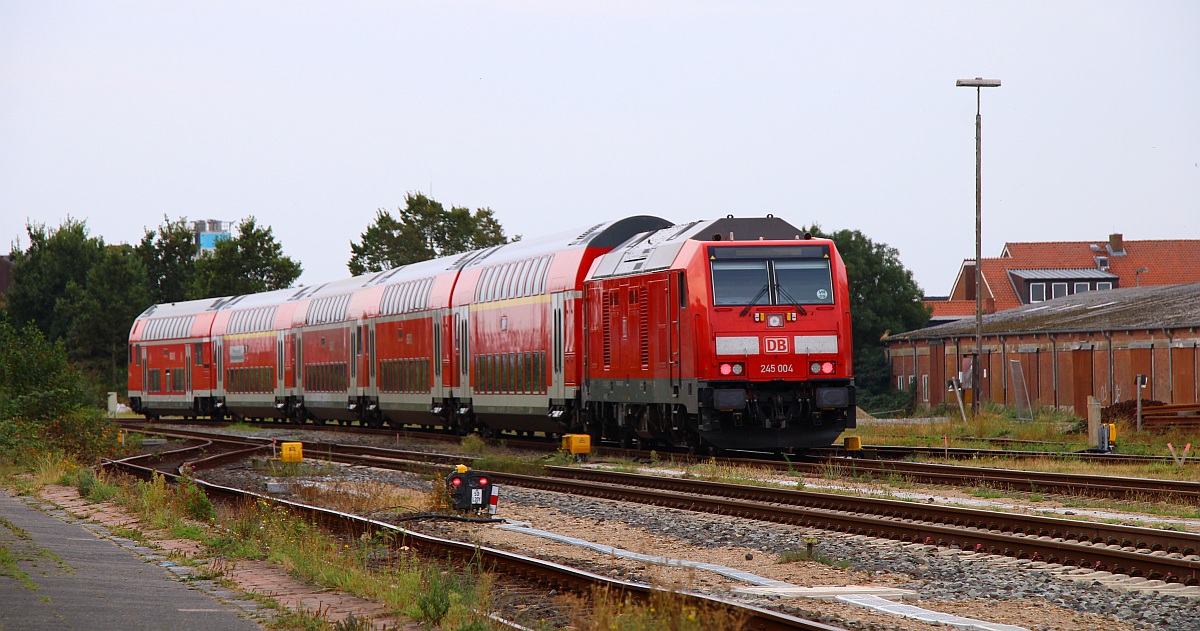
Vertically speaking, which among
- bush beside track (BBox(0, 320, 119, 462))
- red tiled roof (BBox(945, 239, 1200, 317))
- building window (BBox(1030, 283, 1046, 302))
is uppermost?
red tiled roof (BBox(945, 239, 1200, 317))

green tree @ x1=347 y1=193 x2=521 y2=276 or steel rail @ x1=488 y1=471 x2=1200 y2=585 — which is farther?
green tree @ x1=347 y1=193 x2=521 y2=276

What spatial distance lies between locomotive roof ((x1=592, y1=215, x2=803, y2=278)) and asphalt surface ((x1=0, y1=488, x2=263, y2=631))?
1084 cm

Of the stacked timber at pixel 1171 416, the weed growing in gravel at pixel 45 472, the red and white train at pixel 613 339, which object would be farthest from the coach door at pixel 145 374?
the stacked timber at pixel 1171 416

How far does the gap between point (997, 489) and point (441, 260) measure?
21.4 meters

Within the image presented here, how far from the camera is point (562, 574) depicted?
427 inches

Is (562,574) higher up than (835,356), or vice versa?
(835,356)

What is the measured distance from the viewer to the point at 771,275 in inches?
879

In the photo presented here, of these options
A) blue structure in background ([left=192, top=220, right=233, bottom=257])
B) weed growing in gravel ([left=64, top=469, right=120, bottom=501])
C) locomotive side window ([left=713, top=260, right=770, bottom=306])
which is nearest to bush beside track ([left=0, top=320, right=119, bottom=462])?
weed growing in gravel ([left=64, top=469, right=120, bottom=501])

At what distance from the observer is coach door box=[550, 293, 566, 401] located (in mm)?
27297

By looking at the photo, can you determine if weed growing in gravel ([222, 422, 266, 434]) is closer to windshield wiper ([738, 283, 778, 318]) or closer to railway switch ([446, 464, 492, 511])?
windshield wiper ([738, 283, 778, 318])

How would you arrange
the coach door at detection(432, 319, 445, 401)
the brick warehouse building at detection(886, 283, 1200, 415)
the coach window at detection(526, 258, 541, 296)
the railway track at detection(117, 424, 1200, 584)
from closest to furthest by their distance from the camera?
the railway track at detection(117, 424, 1200, 584)
the coach window at detection(526, 258, 541, 296)
the coach door at detection(432, 319, 445, 401)
the brick warehouse building at detection(886, 283, 1200, 415)

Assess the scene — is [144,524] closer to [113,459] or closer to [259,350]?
[113,459]

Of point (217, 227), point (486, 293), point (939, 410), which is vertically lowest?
point (939, 410)

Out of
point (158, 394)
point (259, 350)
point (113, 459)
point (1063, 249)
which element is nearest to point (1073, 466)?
point (113, 459)
